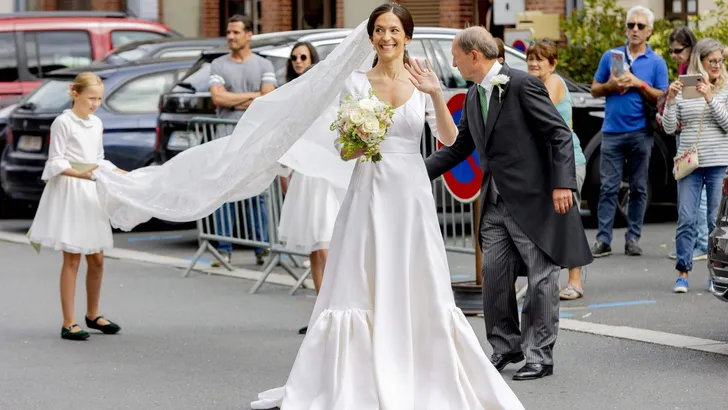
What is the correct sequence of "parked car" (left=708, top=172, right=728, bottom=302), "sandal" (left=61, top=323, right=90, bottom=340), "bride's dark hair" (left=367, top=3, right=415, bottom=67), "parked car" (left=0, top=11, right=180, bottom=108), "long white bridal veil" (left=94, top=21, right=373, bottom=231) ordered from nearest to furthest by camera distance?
"bride's dark hair" (left=367, top=3, right=415, bottom=67)
"long white bridal veil" (left=94, top=21, right=373, bottom=231)
"parked car" (left=708, top=172, right=728, bottom=302)
"sandal" (left=61, top=323, right=90, bottom=340)
"parked car" (left=0, top=11, right=180, bottom=108)

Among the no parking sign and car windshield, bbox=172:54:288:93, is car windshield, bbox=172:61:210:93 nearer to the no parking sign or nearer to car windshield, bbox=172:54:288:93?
car windshield, bbox=172:54:288:93

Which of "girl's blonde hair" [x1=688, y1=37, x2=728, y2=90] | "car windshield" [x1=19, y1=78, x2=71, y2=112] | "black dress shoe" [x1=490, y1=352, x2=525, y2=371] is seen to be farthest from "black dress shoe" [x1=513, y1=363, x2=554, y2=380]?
"car windshield" [x1=19, y1=78, x2=71, y2=112]

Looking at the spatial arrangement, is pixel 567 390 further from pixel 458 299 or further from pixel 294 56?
pixel 294 56

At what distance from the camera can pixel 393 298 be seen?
7223 millimetres

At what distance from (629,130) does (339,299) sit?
6.70 metres

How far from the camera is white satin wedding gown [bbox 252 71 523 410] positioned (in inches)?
279

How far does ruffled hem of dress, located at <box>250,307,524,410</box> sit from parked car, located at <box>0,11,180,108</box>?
11877mm

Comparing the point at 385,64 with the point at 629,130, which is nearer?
the point at 385,64

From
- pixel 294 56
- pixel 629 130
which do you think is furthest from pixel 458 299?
pixel 629 130

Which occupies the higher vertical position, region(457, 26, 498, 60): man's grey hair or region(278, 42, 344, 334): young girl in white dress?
region(457, 26, 498, 60): man's grey hair

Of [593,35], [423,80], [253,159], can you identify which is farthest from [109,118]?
[423,80]

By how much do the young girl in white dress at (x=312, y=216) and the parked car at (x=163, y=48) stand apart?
271 inches

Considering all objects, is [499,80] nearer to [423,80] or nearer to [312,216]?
[423,80]

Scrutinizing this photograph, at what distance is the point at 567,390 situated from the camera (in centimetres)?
795
